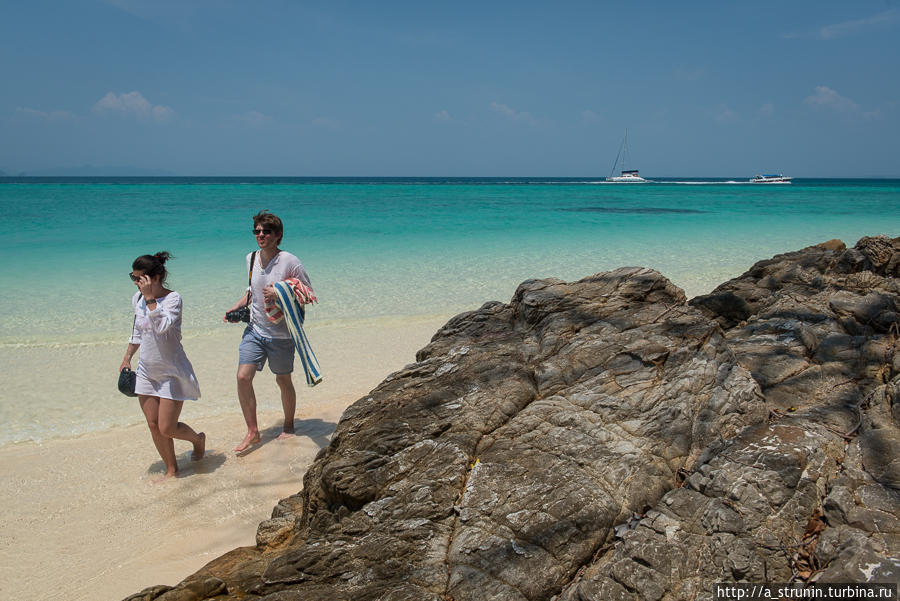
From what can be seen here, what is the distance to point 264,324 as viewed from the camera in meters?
5.11

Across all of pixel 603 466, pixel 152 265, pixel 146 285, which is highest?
pixel 152 265

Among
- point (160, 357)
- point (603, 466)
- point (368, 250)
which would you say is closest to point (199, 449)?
point (160, 357)

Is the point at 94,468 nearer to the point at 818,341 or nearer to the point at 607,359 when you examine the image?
the point at 607,359

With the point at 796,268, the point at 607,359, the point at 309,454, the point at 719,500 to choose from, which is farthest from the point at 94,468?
the point at 796,268

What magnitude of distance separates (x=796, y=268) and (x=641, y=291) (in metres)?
2.60

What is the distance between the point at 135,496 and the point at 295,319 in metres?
1.84

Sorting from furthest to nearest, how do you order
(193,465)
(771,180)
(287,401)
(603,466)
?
(771,180), (287,401), (193,465), (603,466)

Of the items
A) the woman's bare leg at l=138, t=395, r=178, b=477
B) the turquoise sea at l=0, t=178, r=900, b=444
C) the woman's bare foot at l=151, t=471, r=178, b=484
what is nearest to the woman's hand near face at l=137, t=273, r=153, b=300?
the woman's bare leg at l=138, t=395, r=178, b=477

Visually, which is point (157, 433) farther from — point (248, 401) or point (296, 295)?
point (296, 295)

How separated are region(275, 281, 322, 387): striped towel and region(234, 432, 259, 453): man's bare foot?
2.80ft

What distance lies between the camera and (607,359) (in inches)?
126

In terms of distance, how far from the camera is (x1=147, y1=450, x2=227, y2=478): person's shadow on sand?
490 centimetres

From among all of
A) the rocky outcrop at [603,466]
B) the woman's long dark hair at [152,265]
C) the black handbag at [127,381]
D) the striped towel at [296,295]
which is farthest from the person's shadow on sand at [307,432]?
the rocky outcrop at [603,466]

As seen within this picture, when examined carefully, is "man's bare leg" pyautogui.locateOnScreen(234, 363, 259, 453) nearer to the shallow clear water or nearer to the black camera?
the black camera
